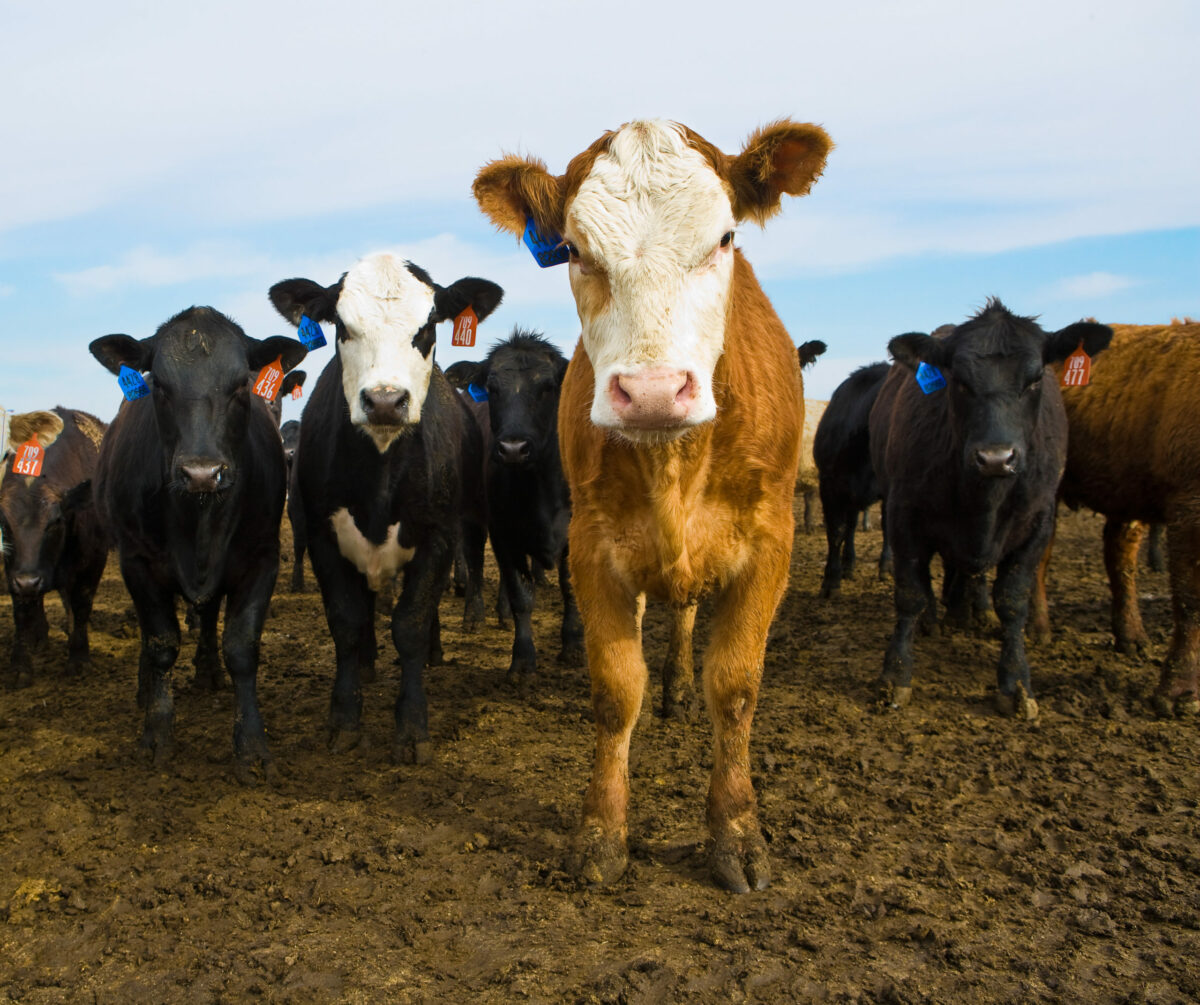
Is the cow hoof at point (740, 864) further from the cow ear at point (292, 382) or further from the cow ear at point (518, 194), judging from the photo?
the cow ear at point (292, 382)

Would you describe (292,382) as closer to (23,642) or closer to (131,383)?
(131,383)

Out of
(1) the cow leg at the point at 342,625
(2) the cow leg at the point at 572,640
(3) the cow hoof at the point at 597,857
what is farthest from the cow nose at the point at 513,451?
(3) the cow hoof at the point at 597,857

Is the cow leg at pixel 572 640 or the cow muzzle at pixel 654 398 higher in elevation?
the cow muzzle at pixel 654 398

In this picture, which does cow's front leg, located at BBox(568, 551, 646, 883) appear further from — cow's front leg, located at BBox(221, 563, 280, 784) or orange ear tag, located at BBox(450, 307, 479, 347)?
orange ear tag, located at BBox(450, 307, 479, 347)

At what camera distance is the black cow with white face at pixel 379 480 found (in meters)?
4.79

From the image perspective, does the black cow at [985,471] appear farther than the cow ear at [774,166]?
Yes

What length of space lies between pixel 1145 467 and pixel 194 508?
566cm

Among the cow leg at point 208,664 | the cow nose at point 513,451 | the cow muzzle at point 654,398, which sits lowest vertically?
the cow leg at point 208,664

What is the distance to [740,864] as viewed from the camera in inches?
136

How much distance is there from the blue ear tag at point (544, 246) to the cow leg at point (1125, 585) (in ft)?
15.5

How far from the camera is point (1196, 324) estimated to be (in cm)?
646

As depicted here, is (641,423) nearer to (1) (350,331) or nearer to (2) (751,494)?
(2) (751,494)

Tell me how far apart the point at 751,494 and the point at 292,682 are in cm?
392

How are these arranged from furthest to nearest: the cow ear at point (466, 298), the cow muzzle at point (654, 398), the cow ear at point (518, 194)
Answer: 1. the cow ear at point (466, 298)
2. the cow ear at point (518, 194)
3. the cow muzzle at point (654, 398)
